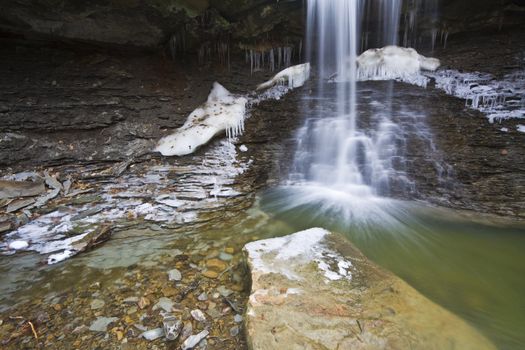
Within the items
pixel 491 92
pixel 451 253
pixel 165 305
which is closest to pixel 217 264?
pixel 165 305

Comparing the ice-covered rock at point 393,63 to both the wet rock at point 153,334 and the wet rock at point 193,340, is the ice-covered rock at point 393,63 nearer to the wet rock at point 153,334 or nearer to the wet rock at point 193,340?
the wet rock at point 193,340

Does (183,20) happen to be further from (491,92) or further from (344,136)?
(491,92)

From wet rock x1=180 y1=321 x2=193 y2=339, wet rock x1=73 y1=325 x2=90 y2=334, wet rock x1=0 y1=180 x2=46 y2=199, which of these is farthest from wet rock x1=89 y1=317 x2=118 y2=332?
wet rock x1=0 y1=180 x2=46 y2=199

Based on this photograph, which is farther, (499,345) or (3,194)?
(3,194)

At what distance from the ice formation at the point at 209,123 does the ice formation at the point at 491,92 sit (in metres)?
4.87

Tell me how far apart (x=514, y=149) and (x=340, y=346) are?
17.5 feet

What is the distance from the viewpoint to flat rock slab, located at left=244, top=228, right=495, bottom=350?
1973 millimetres

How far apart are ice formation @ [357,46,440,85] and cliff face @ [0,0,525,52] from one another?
3.53ft

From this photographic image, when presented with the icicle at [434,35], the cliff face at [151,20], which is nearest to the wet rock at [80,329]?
the cliff face at [151,20]

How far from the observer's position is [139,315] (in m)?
2.45

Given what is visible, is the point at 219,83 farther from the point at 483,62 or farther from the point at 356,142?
the point at 483,62

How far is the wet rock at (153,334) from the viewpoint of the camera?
2.23m

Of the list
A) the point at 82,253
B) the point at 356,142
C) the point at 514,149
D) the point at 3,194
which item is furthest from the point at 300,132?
the point at 3,194

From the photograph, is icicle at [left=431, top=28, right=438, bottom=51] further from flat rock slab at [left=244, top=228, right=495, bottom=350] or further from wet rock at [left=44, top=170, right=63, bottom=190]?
wet rock at [left=44, top=170, right=63, bottom=190]
